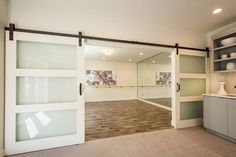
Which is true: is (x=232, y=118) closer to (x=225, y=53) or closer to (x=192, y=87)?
(x=192, y=87)

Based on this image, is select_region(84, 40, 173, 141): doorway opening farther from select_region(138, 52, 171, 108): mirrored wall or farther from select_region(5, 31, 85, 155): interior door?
select_region(5, 31, 85, 155): interior door

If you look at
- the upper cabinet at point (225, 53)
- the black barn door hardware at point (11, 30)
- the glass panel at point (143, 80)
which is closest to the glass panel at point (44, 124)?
the black barn door hardware at point (11, 30)

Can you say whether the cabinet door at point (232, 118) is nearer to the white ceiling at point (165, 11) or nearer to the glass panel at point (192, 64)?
the glass panel at point (192, 64)

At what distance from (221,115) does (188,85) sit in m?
1.02

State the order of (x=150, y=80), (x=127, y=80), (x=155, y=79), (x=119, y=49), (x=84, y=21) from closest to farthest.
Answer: (x=84, y=21) → (x=119, y=49) → (x=155, y=79) → (x=150, y=80) → (x=127, y=80)

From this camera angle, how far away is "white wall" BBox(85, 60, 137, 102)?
7918 mm

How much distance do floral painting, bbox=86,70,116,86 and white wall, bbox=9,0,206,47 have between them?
203 inches

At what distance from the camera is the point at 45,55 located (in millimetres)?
2494

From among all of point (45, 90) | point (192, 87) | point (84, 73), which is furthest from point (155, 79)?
point (45, 90)

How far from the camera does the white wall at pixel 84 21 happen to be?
2.37 meters

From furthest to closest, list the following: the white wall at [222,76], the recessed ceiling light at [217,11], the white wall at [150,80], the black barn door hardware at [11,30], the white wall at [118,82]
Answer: the white wall at [118,82] → the white wall at [150,80] → the white wall at [222,76] → the recessed ceiling light at [217,11] → the black barn door hardware at [11,30]

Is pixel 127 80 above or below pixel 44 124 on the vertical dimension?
above

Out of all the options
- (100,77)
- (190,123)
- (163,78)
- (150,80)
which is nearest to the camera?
(190,123)

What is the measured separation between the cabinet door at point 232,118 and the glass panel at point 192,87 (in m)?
0.99
